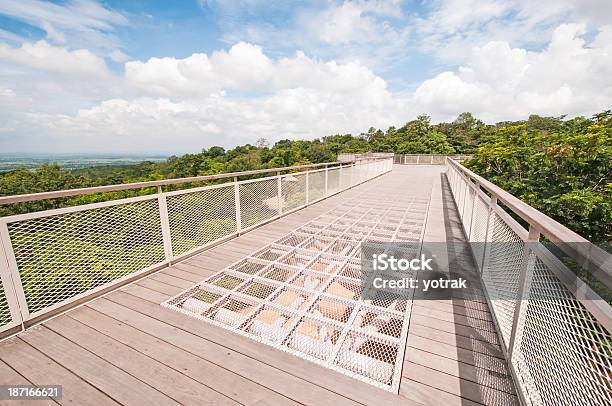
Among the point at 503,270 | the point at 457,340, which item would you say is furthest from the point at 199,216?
the point at 503,270

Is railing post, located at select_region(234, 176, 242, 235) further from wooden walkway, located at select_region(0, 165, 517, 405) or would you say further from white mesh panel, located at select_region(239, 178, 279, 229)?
wooden walkway, located at select_region(0, 165, 517, 405)

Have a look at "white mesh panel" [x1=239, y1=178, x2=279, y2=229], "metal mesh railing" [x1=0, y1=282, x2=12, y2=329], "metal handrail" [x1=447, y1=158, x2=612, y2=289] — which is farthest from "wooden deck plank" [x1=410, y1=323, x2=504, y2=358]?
"metal mesh railing" [x1=0, y1=282, x2=12, y2=329]

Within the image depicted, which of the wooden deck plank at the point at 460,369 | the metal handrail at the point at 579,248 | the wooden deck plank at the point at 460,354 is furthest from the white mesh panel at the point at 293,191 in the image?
the metal handrail at the point at 579,248

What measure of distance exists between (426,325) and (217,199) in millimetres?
3000

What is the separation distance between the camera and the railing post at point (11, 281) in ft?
6.21

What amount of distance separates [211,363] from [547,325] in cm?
194

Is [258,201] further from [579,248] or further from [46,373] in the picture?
[579,248]

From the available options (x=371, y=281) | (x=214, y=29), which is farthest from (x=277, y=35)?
(x=371, y=281)

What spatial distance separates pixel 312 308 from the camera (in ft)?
7.55

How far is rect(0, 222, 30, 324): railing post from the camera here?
1893 millimetres

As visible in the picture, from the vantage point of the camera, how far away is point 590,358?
0.89 metres

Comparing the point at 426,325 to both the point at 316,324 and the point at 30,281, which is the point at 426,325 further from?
the point at 30,281

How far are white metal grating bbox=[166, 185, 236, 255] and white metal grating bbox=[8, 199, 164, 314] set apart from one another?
0.22m

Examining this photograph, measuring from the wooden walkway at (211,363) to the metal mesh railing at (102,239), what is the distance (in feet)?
0.87
